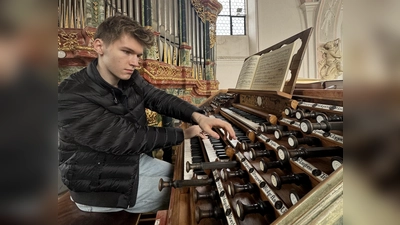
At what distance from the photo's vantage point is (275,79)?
4.08ft

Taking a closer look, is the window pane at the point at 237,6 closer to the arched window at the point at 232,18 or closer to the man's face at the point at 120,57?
the arched window at the point at 232,18

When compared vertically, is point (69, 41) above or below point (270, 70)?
above

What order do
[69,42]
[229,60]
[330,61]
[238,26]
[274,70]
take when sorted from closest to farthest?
[274,70] < [69,42] < [330,61] < [229,60] < [238,26]

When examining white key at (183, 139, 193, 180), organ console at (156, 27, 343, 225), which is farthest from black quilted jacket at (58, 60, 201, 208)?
organ console at (156, 27, 343, 225)

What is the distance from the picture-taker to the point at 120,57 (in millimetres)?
1152

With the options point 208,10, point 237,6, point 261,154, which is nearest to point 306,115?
point 261,154

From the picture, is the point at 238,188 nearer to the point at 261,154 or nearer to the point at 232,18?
the point at 261,154

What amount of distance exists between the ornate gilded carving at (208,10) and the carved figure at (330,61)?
119 inches

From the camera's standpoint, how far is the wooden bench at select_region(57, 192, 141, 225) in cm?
99

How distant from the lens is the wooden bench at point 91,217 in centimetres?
99

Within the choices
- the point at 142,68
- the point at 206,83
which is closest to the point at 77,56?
the point at 142,68

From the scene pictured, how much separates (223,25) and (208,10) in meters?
2.58

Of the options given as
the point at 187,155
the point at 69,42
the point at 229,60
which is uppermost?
the point at 229,60
